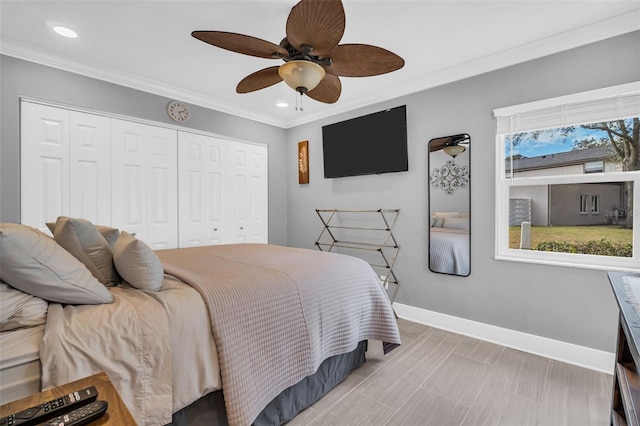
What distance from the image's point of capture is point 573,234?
2.55 m

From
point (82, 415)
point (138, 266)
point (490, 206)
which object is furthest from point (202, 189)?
point (82, 415)

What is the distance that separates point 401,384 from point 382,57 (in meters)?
2.14

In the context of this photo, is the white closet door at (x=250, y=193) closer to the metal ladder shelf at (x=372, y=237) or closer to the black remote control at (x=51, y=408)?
the metal ladder shelf at (x=372, y=237)

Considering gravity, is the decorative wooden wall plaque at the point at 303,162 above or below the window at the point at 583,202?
above

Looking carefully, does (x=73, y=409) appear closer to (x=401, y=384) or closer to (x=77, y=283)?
(x=77, y=283)

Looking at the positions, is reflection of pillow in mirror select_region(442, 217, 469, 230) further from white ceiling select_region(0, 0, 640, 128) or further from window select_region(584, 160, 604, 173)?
white ceiling select_region(0, 0, 640, 128)

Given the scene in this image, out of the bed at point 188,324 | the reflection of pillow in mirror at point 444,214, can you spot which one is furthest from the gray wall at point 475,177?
the bed at point 188,324

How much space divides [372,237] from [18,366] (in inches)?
126

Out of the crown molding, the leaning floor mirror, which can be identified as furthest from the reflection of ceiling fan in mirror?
the crown molding

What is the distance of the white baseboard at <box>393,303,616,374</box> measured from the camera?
90.7 inches

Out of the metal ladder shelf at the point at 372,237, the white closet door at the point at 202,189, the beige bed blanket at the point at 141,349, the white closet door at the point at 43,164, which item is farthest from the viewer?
the white closet door at the point at 202,189

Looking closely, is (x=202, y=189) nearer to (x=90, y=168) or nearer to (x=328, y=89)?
(x=90, y=168)

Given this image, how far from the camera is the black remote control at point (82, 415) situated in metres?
0.67

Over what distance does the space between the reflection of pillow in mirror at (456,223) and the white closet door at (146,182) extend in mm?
2993
